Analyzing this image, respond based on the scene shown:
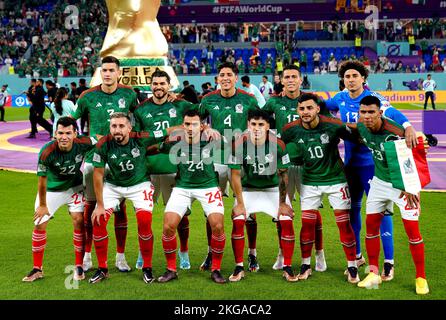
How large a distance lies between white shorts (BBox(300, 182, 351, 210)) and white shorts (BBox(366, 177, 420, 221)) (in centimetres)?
27

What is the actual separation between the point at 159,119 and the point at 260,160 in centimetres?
126

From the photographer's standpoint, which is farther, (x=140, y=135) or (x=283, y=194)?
(x=140, y=135)

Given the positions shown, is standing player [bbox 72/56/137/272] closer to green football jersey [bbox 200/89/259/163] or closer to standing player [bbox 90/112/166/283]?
standing player [bbox 90/112/166/283]

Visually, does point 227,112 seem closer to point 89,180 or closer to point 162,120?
point 162,120

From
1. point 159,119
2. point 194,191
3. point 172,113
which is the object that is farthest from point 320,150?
point 159,119

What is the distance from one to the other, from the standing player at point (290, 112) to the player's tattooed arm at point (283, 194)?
39cm

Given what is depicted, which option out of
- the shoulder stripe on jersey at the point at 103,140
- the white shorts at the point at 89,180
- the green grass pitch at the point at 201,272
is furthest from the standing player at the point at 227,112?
the white shorts at the point at 89,180

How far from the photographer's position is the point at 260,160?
23.7 feet

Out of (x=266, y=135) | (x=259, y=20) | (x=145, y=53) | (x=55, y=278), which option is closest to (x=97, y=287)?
(x=55, y=278)

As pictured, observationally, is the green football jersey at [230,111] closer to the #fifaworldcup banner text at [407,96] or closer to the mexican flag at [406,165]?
the mexican flag at [406,165]

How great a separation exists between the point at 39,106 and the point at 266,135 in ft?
48.6

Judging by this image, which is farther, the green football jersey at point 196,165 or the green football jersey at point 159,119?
the green football jersey at point 159,119

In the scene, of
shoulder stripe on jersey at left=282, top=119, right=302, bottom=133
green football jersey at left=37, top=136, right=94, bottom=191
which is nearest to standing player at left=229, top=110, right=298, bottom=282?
shoulder stripe on jersey at left=282, top=119, right=302, bottom=133

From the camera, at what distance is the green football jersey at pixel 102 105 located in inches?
307
